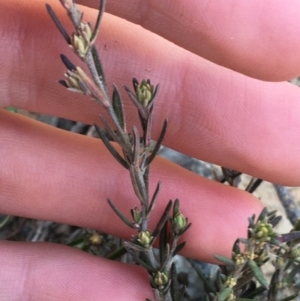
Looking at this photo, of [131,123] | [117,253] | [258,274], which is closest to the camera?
[258,274]

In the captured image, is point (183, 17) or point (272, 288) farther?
point (272, 288)

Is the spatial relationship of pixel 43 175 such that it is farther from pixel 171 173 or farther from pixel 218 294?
pixel 218 294

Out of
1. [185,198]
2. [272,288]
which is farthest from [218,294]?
[185,198]

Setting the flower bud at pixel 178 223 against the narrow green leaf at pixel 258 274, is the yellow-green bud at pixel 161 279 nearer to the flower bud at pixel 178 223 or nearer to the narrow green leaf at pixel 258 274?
the flower bud at pixel 178 223

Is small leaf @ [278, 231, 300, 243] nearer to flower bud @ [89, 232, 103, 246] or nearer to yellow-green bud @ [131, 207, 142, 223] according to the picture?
yellow-green bud @ [131, 207, 142, 223]

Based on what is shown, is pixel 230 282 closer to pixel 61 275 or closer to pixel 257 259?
pixel 257 259

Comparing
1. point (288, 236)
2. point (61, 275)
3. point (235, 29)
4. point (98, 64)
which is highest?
point (235, 29)

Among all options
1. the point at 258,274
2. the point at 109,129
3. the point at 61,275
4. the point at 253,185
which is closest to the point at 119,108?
the point at 109,129

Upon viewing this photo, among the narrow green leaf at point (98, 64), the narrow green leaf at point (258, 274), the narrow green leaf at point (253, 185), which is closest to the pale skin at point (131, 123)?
the narrow green leaf at point (253, 185)
